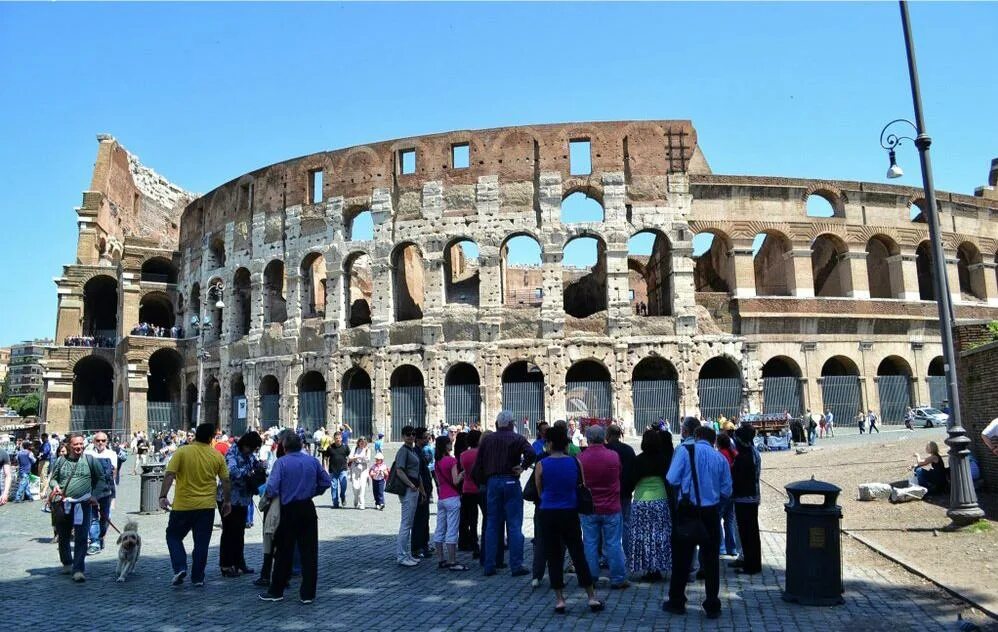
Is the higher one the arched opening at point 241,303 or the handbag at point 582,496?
the arched opening at point 241,303

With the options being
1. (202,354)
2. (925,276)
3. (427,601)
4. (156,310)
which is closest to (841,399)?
(925,276)

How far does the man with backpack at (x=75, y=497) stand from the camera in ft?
24.9

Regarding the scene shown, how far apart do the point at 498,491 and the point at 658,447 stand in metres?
1.70

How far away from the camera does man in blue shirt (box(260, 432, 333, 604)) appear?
647cm

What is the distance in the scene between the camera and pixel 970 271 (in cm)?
3036

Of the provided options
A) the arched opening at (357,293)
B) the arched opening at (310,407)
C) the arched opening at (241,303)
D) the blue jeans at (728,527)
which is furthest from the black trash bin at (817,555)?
the arched opening at (241,303)

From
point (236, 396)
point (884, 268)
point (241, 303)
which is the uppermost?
point (241, 303)

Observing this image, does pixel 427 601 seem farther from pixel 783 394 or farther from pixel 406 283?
pixel 406 283

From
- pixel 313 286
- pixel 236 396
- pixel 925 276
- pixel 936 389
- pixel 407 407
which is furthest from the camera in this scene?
pixel 313 286

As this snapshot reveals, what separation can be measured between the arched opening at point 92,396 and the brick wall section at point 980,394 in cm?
3504

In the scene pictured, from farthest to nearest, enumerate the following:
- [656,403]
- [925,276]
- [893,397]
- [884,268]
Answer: [925,276]
[884,268]
[893,397]
[656,403]

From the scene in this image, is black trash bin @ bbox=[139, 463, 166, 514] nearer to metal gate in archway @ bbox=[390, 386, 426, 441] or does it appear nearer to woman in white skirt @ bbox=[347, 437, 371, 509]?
woman in white skirt @ bbox=[347, 437, 371, 509]

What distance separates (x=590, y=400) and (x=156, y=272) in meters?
26.8

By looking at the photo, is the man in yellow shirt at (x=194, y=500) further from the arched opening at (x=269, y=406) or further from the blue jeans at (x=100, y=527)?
the arched opening at (x=269, y=406)
